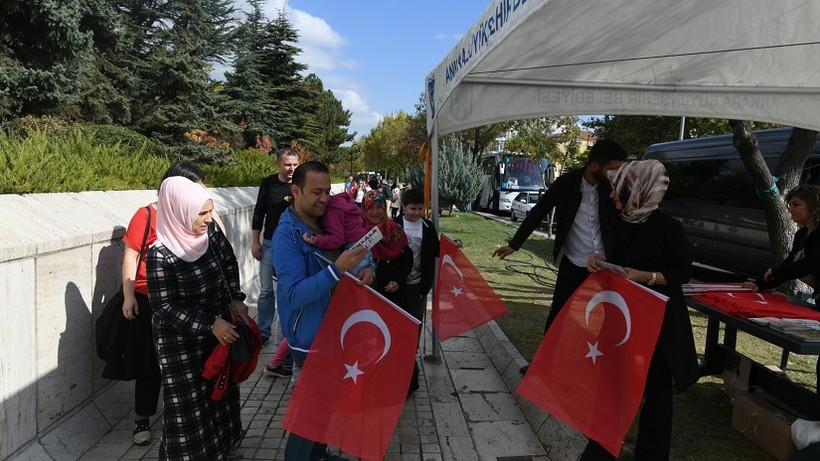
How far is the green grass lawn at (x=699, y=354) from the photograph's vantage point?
3.24 m

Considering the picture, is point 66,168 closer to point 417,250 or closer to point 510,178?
point 417,250

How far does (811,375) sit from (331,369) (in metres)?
4.68

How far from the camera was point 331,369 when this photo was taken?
2479 millimetres

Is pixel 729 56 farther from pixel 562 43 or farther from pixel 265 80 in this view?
pixel 265 80

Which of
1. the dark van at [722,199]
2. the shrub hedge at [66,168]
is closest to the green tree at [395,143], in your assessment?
the dark van at [722,199]

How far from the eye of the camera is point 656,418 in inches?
110

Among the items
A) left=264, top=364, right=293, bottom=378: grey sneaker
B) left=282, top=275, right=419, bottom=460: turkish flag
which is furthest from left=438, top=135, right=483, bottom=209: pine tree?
left=282, top=275, right=419, bottom=460: turkish flag

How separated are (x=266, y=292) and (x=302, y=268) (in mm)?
2503

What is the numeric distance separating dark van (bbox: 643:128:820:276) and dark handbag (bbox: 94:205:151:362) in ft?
30.2

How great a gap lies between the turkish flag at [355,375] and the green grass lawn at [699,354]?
5.72 feet

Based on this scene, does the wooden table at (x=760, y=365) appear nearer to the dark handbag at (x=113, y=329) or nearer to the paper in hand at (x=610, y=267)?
the paper in hand at (x=610, y=267)

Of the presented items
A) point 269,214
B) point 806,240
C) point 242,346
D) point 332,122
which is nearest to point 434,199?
point 269,214

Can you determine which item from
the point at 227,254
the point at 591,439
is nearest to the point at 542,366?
the point at 591,439

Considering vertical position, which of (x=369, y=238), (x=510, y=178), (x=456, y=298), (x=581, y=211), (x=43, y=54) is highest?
(x=43, y=54)
